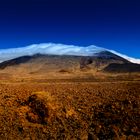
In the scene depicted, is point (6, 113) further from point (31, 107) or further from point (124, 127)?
point (124, 127)

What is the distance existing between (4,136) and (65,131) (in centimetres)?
279

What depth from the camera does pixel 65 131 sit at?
14766mm

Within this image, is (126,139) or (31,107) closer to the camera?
(126,139)

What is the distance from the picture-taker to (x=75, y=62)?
129125 millimetres

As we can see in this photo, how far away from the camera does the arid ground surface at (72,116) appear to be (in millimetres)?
14398

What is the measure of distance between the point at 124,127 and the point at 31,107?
14.8ft

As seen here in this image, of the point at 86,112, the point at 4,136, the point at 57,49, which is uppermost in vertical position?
the point at 57,49

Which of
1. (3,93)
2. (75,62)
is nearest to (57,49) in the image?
(75,62)

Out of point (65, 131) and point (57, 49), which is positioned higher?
point (57, 49)

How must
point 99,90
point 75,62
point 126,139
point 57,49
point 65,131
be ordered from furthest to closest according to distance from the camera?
point 57,49
point 75,62
point 99,90
point 65,131
point 126,139

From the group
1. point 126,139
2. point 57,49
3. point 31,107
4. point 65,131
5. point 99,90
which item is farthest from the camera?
point 57,49

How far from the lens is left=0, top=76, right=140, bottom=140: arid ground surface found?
14.4m

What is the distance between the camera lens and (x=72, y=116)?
15391mm

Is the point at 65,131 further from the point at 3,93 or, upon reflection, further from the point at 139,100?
the point at 3,93
